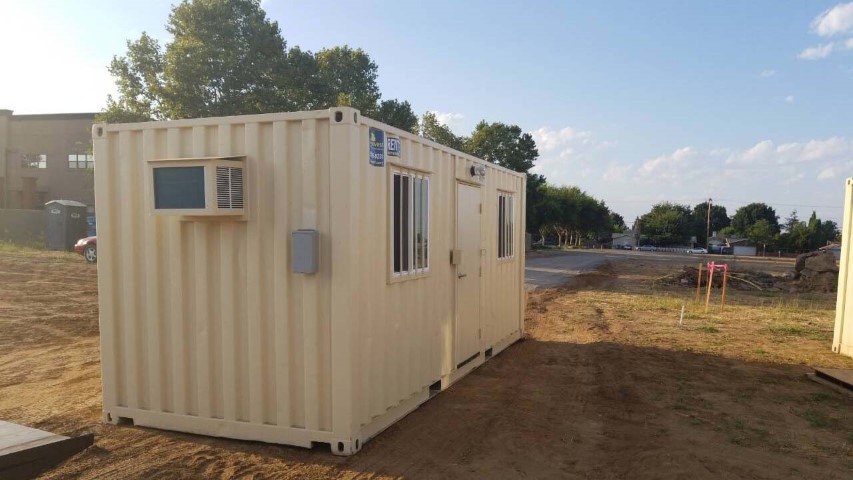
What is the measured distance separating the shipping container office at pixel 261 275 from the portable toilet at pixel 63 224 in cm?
2611

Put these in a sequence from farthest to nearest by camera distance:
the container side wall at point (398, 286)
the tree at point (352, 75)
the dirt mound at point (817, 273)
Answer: the tree at point (352, 75)
the dirt mound at point (817, 273)
the container side wall at point (398, 286)

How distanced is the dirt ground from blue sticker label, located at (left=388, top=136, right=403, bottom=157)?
2618mm

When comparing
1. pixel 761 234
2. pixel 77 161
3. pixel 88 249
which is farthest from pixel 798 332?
pixel 761 234

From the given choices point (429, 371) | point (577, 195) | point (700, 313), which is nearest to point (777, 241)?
point (577, 195)

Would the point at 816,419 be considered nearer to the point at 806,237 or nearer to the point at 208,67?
the point at 208,67

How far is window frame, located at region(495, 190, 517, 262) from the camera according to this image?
909cm

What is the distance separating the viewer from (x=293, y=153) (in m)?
4.87

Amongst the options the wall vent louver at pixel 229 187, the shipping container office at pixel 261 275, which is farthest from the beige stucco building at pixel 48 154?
the wall vent louver at pixel 229 187

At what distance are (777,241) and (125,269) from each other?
105 metres

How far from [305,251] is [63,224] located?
92.5 ft

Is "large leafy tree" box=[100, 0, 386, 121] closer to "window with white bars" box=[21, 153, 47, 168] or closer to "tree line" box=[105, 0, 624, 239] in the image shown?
"tree line" box=[105, 0, 624, 239]

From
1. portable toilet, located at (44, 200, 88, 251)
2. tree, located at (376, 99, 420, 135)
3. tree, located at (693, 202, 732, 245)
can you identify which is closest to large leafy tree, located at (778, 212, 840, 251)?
tree, located at (693, 202, 732, 245)

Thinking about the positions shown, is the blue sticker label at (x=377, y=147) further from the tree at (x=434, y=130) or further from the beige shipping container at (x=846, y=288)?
the tree at (x=434, y=130)

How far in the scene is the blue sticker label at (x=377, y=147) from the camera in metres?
5.10
